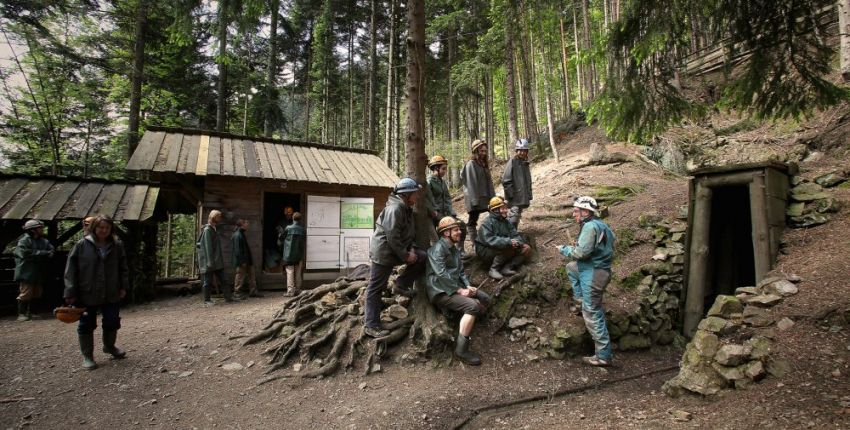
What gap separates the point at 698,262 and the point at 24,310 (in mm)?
13683

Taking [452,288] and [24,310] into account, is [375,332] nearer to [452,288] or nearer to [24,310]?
[452,288]

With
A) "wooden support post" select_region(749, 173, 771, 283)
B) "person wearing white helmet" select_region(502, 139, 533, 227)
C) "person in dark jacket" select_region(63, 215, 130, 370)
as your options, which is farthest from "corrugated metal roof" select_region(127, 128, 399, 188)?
"wooden support post" select_region(749, 173, 771, 283)

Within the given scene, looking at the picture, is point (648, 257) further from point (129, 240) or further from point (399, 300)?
point (129, 240)

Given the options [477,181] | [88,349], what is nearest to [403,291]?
[477,181]

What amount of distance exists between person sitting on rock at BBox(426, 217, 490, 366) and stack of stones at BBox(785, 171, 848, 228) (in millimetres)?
5535

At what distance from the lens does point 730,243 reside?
6.81 m

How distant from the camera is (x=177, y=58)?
18.0 metres

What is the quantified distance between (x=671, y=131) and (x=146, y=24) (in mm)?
20175

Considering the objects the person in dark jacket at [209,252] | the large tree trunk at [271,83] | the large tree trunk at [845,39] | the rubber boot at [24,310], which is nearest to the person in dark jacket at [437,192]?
the person in dark jacket at [209,252]

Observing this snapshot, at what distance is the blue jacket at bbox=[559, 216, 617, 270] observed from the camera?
4.86 m

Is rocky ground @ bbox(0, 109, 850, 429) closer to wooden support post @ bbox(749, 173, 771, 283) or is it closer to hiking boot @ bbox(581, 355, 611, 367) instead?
hiking boot @ bbox(581, 355, 611, 367)

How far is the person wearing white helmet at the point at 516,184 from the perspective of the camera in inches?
275

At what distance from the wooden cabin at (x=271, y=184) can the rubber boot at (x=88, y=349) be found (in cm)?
466

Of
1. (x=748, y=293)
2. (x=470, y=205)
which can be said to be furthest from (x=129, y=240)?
(x=748, y=293)
